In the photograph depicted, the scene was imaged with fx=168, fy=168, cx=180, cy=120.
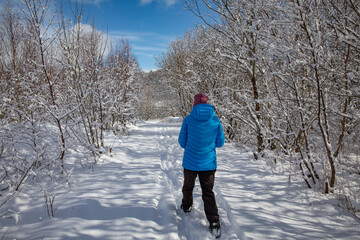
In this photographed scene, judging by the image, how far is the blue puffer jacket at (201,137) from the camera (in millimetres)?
2209

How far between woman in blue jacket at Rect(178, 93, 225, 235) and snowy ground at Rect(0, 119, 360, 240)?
38 cm

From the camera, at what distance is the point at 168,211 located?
8.20 ft

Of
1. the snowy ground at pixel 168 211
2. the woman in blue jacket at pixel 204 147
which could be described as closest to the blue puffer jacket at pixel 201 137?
the woman in blue jacket at pixel 204 147

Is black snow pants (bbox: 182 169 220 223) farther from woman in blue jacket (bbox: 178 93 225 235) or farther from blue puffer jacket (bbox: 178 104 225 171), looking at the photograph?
blue puffer jacket (bbox: 178 104 225 171)

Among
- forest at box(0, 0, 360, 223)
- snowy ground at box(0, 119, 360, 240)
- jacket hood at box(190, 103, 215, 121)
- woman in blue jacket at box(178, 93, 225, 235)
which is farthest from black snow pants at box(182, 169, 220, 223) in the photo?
forest at box(0, 0, 360, 223)

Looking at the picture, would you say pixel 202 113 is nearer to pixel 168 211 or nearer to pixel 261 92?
pixel 168 211

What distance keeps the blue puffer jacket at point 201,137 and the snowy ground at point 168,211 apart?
80 cm

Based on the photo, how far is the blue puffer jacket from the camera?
221 centimetres

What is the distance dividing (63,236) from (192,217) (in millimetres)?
1601

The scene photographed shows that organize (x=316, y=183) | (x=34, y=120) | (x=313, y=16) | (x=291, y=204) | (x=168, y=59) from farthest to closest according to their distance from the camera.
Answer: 1. (x=168, y=59)
2. (x=34, y=120)
3. (x=316, y=183)
4. (x=291, y=204)
5. (x=313, y=16)

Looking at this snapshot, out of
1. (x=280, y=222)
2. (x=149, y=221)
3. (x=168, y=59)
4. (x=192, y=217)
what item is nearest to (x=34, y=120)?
(x=149, y=221)

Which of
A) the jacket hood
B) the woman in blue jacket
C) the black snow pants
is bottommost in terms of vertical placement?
the black snow pants

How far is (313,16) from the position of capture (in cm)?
211

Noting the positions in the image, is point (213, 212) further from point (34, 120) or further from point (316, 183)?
point (34, 120)
